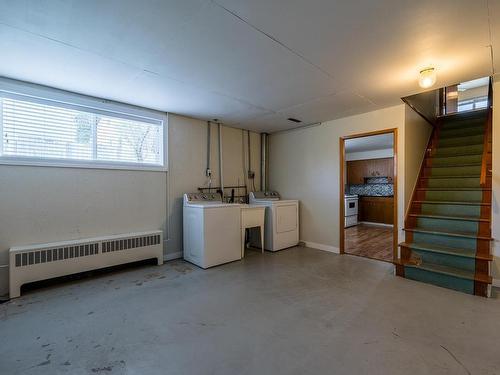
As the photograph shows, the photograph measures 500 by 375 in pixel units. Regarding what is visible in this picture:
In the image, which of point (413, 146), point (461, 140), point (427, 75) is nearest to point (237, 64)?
point (427, 75)

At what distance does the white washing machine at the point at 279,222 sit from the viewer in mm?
4328

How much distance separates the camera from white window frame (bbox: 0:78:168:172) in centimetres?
270

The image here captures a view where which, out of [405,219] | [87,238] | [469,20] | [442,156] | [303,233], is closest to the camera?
[469,20]

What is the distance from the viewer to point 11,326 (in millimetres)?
1999

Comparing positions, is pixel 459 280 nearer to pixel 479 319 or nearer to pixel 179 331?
pixel 479 319

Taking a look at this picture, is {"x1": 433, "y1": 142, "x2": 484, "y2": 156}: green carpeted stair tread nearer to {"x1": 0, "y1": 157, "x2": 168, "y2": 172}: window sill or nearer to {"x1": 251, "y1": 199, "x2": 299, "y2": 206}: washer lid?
{"x1": 251, "y1": 199, "x2": 299, "y2": 206}: washer lid

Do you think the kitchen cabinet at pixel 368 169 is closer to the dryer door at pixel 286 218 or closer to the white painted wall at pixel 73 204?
the dryer door at pixel 286 218

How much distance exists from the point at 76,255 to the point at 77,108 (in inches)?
72.0

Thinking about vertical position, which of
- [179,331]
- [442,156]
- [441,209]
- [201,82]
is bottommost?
[179,331]

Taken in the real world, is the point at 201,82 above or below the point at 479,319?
above

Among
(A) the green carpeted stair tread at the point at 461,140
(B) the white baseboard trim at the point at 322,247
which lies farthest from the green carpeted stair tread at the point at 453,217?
(A) the green carpeted stair tread at the point at 461,140

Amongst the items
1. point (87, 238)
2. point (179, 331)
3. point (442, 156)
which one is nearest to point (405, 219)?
point (442, 156)

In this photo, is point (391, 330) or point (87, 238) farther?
point (87, 238)

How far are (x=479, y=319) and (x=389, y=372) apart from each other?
1258mm
